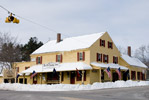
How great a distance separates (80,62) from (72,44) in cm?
464

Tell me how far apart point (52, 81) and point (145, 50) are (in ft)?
155

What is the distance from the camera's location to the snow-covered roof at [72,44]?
36716 millimetres

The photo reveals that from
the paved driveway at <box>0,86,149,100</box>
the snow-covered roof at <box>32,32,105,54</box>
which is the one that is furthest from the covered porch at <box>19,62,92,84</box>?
the paved driveway at <box>0,86,149,100</box>

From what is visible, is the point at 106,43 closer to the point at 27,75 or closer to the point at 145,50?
the point at 27,75

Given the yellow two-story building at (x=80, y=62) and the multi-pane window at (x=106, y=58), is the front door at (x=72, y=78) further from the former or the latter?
the multi-pane window at (x=106, y=58)

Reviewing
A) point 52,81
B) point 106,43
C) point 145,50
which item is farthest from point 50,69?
point 145,50

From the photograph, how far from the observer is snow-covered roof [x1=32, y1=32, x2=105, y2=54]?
36.7 meters

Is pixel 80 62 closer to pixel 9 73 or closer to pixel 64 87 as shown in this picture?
pixel 64 87

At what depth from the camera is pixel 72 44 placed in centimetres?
3891

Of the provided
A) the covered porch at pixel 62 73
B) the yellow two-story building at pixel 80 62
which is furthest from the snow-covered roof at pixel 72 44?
the covered porch at pixel 62 73

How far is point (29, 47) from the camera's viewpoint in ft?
226

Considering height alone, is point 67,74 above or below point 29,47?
below

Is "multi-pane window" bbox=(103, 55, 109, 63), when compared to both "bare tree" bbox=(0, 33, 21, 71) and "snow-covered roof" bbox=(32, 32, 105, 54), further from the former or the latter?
"bare tree" bbox=(0, 33, 21, 71)

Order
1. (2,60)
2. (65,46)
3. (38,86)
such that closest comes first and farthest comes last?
(38,86)
(65,46)
(2,60)
